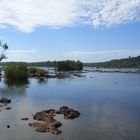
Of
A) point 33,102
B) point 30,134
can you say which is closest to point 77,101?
point 33,102

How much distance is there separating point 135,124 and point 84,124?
5723 millimetres

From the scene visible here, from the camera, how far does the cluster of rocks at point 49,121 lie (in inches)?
1335

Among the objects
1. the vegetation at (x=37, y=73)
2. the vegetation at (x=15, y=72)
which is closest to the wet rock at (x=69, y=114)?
the vegetation at (x=15, y=72)

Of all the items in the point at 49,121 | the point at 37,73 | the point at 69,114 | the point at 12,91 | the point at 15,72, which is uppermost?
the point at 15,72

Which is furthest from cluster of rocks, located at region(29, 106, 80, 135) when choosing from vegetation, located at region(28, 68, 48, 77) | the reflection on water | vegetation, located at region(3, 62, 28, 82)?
vegetation, located at region(28, 68, 48, 77)

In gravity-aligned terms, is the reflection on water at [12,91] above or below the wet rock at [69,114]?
above

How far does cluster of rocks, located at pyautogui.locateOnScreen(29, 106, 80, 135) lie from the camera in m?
33.9

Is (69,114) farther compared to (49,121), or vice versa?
(69,114)

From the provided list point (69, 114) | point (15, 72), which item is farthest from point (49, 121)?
point (15, 72)

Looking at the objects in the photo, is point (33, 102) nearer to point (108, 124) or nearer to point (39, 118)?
point (39, 118)

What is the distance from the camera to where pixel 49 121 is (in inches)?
1471

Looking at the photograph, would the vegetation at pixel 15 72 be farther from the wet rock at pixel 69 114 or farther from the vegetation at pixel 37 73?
the wet rock at pixel 69 114

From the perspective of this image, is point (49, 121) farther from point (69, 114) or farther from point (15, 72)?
point (15, 72)

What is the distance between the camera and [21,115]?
4175 centimetres
